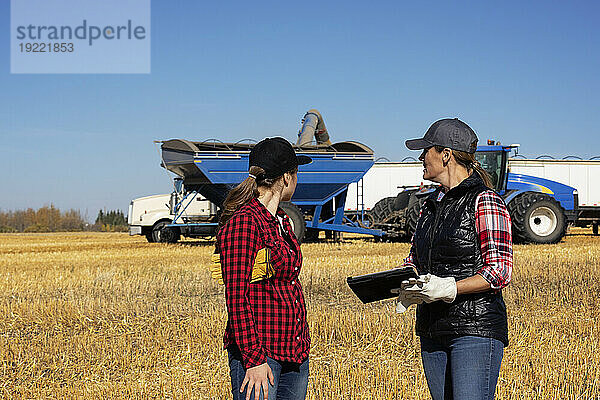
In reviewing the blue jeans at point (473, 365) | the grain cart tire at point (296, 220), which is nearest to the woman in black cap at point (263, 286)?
the blue jeans at point (473, 365)

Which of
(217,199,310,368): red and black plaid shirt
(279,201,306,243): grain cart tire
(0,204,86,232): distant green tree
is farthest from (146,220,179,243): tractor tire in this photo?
(0,204,86,232): distant green tree

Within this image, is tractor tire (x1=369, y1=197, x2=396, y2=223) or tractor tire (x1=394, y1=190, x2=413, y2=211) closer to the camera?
tractor tire (x1=394, y1=190, x2=413, y2=211)

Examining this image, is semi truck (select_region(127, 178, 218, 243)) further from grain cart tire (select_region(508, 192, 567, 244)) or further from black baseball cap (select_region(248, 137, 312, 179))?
black baseball cap (select_region(248, 137, 312, 179))

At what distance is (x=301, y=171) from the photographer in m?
16.8

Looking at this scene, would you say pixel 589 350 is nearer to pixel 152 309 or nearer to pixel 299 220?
pixel 152 309

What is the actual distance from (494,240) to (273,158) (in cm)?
101

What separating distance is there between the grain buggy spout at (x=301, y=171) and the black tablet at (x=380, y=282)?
518 inches

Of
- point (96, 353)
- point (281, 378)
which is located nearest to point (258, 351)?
point (281, 378)

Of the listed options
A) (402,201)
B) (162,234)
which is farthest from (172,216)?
(402,201)

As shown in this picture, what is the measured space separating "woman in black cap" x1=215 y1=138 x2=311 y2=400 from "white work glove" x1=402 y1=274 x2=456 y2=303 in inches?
19.7

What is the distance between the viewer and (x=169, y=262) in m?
13.6

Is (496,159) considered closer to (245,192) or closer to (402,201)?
(402,201)

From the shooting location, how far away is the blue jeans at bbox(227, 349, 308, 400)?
2.69m

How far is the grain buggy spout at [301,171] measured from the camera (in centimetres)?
1630
